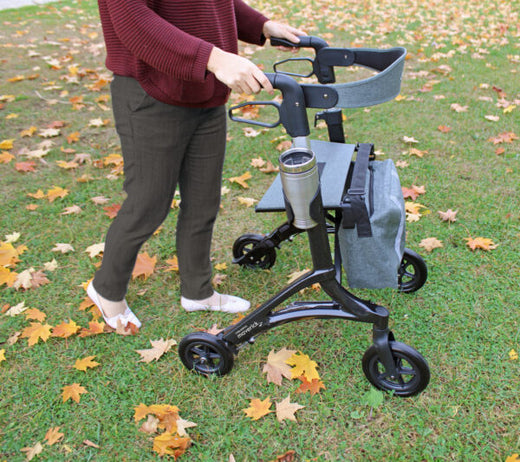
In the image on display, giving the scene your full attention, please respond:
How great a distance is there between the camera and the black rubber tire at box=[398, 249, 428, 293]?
7.22 feet

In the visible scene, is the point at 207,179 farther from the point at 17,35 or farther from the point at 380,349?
the point at 17,35

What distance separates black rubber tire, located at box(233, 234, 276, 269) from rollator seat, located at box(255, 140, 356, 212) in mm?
558

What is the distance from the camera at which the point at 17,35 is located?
6.60 meters

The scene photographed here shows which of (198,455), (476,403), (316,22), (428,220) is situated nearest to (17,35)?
(316,22)

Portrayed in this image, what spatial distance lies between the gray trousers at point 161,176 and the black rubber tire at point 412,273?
93 centimetres

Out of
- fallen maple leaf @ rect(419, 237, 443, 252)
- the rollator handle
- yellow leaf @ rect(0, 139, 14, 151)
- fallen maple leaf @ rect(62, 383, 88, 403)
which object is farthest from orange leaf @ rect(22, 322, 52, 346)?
yellow leaf @ rect(0, 139, 14, 151)

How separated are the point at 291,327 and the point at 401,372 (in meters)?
0.60

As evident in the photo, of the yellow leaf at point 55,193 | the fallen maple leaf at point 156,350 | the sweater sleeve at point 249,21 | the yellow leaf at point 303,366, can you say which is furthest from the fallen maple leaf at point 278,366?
the yellow leaf at point 55,193

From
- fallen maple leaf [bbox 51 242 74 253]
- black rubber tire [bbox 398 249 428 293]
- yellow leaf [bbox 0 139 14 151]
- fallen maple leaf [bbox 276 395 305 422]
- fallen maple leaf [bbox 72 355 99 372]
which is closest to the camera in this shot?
fallen maple leaf [bbox 276 395 305 422]

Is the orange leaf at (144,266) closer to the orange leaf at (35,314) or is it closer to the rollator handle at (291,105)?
the orange leaf at (35,314)

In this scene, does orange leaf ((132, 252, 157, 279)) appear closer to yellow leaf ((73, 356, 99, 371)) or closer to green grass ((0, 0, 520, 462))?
green grass ((0, 0, 520, 462))

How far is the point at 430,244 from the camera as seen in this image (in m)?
2.64

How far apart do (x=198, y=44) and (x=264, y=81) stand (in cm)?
23

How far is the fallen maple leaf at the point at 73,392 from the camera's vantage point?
1.96 meters
